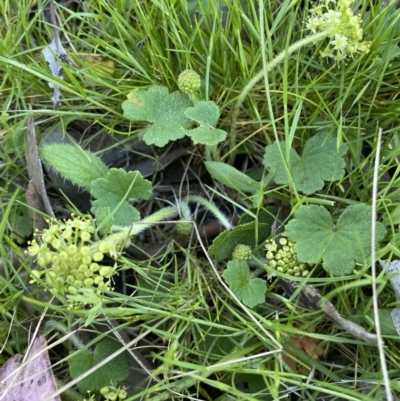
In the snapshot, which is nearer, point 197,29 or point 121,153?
point 197,29

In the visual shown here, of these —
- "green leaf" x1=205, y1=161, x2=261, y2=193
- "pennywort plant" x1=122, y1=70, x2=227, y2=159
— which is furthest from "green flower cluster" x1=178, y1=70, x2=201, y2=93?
"green leaf" x1=205, y1=161, x2=261, y2=193

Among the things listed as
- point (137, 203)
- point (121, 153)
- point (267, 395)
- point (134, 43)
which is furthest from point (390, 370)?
point (134, 43)

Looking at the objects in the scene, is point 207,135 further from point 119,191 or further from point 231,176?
point 119,191

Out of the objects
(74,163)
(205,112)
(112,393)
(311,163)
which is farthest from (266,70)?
(112,393)

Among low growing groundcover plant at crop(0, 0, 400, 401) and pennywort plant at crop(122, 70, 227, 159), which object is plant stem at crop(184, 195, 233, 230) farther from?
pennywort plant at crop(122, 70, 227, 159)

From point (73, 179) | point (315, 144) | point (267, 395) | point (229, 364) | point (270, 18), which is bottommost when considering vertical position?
point (267, 395)

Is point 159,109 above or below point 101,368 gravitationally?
above

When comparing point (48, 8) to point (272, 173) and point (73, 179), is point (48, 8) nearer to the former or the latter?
point (73, 179)
